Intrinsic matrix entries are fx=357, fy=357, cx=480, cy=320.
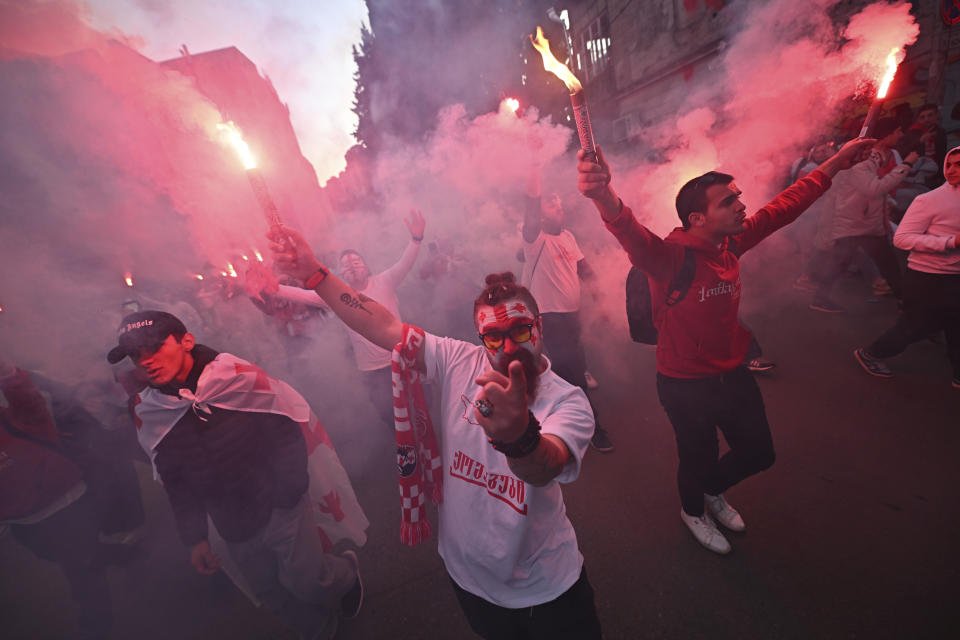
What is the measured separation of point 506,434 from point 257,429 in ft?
6.50

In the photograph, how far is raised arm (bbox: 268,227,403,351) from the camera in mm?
1740

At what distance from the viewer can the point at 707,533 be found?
252 cm

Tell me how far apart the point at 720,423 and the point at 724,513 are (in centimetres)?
93

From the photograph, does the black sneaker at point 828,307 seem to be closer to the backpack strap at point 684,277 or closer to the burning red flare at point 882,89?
the burning red flare at point 882,89

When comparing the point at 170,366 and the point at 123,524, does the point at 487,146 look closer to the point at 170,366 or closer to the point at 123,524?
the point at 170,366

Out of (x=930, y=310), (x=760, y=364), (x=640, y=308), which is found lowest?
(x=760, y=364)

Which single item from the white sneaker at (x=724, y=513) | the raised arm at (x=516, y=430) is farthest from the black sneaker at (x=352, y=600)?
the white sneaker at (x=724, y=513)

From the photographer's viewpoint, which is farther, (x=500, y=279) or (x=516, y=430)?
(x=500, y=279)

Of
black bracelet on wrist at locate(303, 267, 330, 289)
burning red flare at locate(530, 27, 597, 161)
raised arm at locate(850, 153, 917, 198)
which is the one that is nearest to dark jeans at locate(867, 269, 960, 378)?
raised arm at locate(850, 153, 917, 198)

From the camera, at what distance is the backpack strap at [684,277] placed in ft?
6.61

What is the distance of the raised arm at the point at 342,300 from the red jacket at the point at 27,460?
2.67 meters

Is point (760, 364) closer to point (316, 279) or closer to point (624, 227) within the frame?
point (624, 227)

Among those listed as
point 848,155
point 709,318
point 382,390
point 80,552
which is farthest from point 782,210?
point 80,552

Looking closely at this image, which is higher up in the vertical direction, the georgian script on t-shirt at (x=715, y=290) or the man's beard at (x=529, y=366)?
the man's beard at (x=529, y=366)
